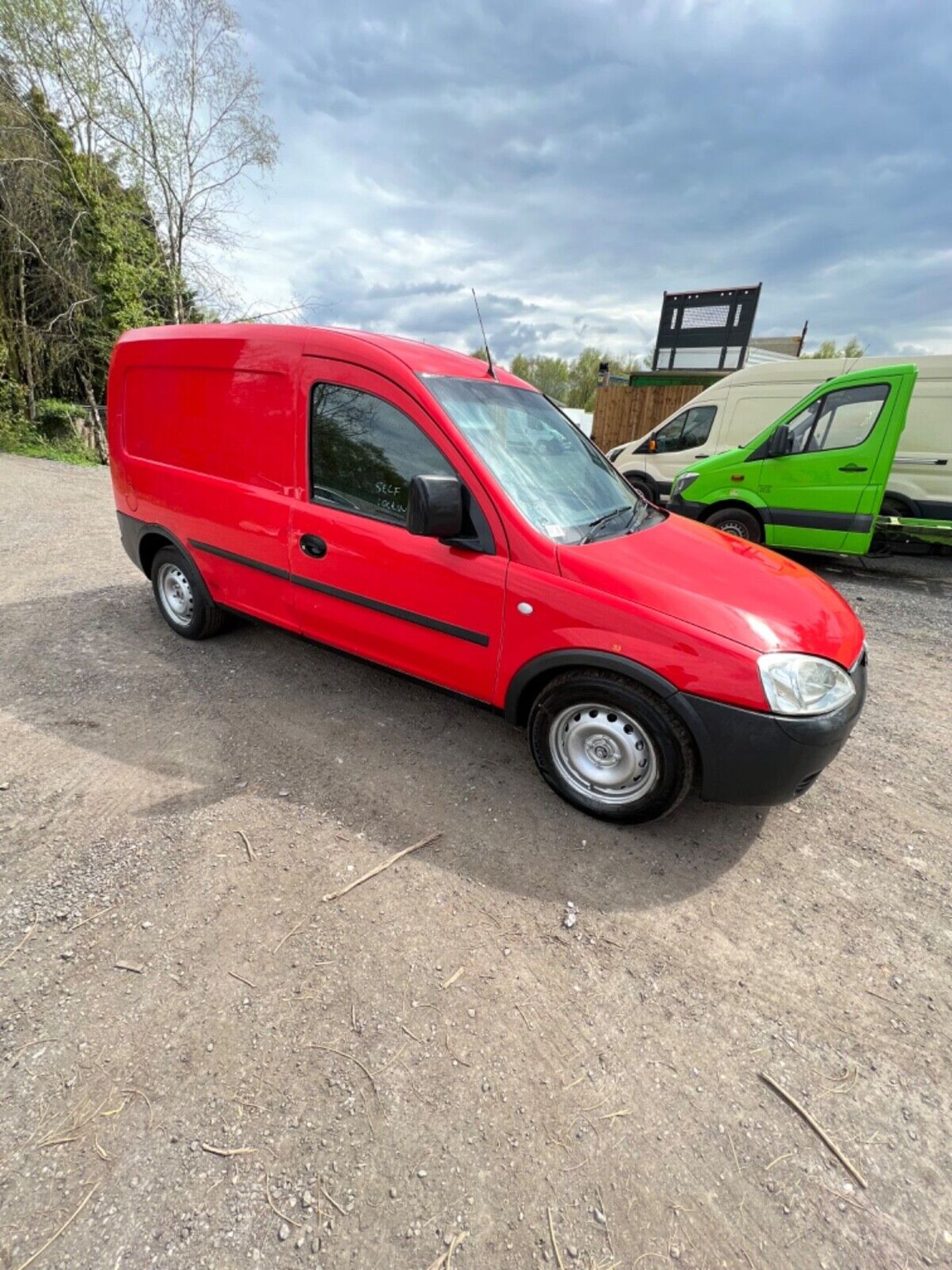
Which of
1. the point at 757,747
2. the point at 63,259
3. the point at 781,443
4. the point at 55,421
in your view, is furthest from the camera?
the point at 55,421

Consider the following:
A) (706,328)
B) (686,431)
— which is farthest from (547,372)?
(686,431)

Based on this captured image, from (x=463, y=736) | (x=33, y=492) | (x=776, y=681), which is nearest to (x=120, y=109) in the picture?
(x=33, y=492)

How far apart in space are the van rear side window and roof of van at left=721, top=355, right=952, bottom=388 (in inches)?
303

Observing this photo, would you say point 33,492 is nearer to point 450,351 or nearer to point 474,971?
point 450,351

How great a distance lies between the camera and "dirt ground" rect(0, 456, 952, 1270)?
135 centimetres

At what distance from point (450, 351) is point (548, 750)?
2.32m

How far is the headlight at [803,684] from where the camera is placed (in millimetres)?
2137

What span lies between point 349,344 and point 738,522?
19.3ft

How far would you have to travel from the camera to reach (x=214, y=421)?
130 inches

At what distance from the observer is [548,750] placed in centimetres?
265

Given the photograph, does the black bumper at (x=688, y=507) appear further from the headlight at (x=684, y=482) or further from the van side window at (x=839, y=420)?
the van side window at (x=839, y=420)

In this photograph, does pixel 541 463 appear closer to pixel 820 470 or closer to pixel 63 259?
pixel 820 470

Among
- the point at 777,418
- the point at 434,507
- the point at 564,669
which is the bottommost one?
the point at 564,669

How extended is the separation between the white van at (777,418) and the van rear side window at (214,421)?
746 cm
